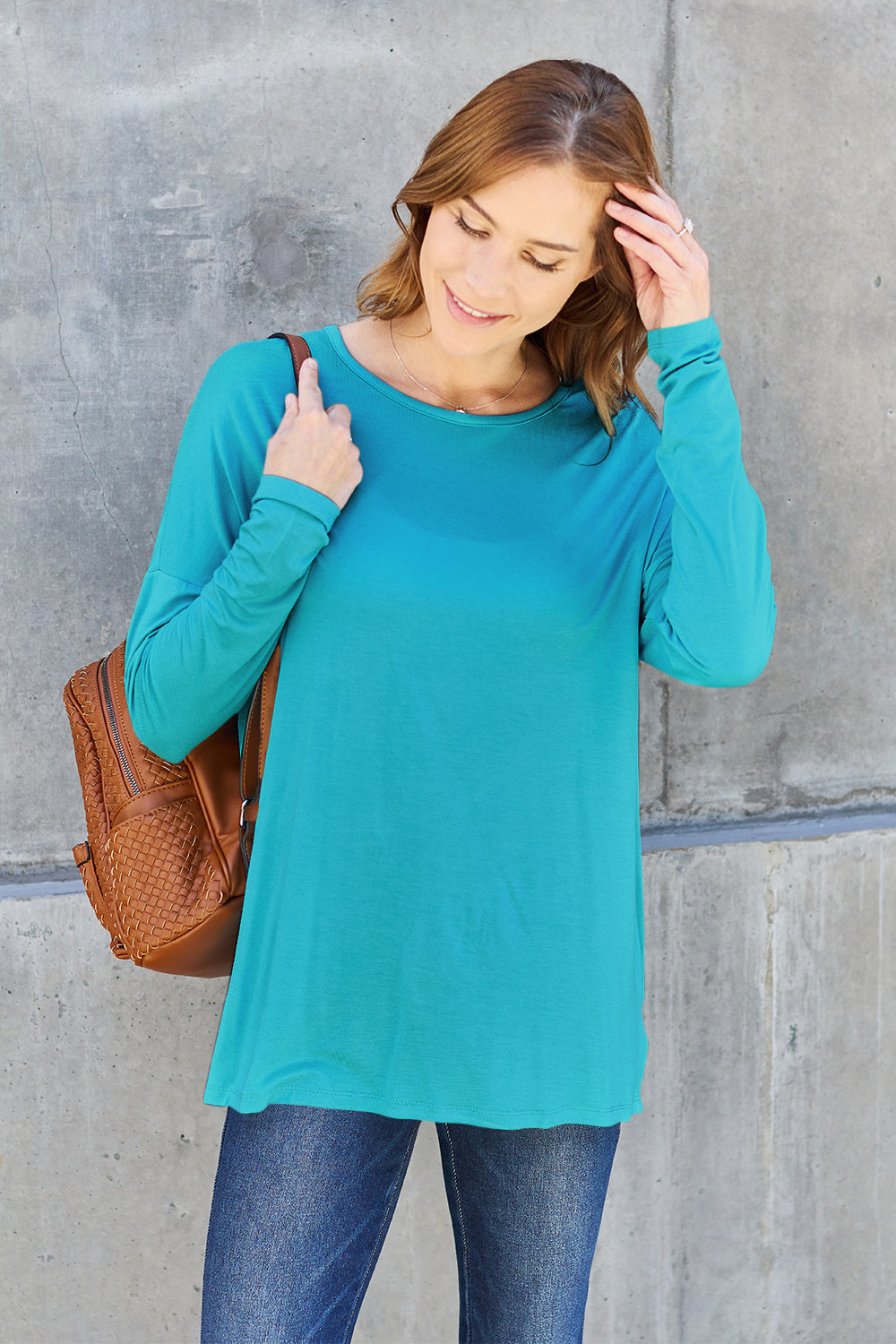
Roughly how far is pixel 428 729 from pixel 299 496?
1.11ft

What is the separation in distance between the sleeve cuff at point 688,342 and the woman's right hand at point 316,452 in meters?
0.41

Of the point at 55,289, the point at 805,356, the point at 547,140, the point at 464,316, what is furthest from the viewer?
the point at 805,356

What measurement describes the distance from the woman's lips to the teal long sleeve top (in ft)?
0.58

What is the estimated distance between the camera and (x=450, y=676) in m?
1.38

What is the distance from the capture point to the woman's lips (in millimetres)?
1410

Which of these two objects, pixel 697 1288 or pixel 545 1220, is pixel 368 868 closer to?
pixel 545 1220

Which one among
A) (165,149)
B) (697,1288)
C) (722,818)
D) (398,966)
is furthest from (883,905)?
(165,149)

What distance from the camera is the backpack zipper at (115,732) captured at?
159 centimetres

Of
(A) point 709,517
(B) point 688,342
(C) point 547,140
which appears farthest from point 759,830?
(C) point 547,140

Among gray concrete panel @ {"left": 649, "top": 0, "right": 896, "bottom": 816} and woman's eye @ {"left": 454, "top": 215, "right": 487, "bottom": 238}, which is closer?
woman's eye @ {"left": 454, "top": 215, "right": 487, "bottom": 238}

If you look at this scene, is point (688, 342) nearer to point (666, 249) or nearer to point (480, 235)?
point (666, 249)

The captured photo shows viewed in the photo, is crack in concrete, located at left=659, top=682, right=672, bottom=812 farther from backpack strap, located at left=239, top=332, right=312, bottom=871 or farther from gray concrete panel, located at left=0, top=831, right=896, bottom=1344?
backpack strap, located at left=239, top=332, right=312, bottom=871

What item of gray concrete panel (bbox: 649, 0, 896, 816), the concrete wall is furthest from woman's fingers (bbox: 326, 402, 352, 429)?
gray concrete panel (bbox: 649, 0, 896, 816)

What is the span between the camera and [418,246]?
1.54 metres
